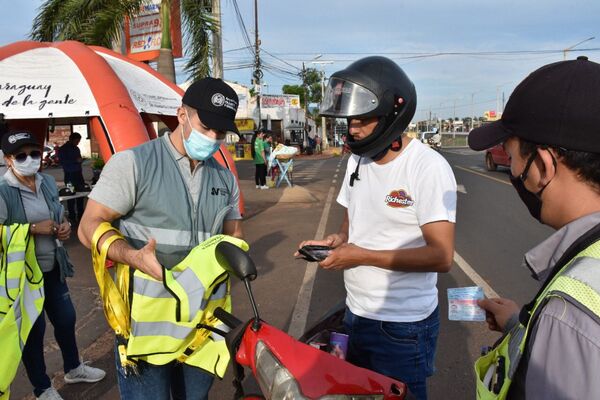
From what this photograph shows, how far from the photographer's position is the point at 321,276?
19.3ft

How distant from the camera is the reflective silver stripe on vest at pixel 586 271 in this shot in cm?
84

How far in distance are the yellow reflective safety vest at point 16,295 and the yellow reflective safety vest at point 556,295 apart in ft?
8.83

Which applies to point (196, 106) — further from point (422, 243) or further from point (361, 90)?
point (422, 243)

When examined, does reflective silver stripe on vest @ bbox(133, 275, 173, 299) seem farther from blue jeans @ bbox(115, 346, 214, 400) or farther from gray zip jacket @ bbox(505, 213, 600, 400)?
gray zip jacket @ bbox(505, 213, 600, 400)

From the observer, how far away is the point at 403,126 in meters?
1.96

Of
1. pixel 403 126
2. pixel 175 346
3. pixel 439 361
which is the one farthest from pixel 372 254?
pixel 439 361

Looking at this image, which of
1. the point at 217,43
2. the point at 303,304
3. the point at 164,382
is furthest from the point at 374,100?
the point at 217,43

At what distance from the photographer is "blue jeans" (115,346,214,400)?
199cm

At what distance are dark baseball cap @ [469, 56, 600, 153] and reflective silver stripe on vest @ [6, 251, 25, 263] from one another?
2.97m

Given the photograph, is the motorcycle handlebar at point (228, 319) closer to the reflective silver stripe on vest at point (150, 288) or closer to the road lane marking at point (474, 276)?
the reflective silver stripe on vest at point (150, 288)

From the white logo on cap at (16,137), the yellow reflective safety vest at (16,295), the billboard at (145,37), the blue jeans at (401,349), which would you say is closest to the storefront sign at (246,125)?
the billboard at (145,37)

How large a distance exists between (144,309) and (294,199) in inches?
424

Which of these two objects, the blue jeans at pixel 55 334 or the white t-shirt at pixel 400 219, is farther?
the blue jeans at pixel 55 334

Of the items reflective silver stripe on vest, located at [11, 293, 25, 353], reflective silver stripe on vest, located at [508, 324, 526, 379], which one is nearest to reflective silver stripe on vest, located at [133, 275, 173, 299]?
reflective silver stripe on vest, located at [508, 324, 526, 379]
